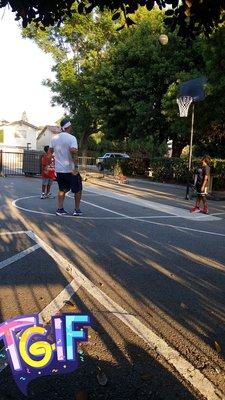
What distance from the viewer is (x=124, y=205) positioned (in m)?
12.9

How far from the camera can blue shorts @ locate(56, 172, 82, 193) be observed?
380 inches

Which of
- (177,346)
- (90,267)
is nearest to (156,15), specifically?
(90,267)

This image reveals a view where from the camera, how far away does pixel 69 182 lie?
31.9 feet

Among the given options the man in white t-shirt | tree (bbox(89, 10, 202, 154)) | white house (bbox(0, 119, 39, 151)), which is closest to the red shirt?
the man in white t-shirt

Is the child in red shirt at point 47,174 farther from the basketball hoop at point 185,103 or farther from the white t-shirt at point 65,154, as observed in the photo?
the basketball hoop at point 185,103

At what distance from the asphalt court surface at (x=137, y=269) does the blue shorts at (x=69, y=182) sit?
0.67 m

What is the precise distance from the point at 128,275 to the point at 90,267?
1.82 ft

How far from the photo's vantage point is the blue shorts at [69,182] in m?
9.64

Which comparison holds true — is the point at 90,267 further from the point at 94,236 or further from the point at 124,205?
the point at 124,205

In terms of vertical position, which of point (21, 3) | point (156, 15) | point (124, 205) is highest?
point (156, 15)

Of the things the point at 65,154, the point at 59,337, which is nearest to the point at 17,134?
the point at 65,154

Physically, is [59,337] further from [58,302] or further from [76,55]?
[76,55]

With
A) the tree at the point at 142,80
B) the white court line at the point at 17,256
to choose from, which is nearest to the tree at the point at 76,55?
the tree at the point at 142,80

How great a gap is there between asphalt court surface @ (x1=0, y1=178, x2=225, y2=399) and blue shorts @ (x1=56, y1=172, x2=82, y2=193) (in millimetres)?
668
